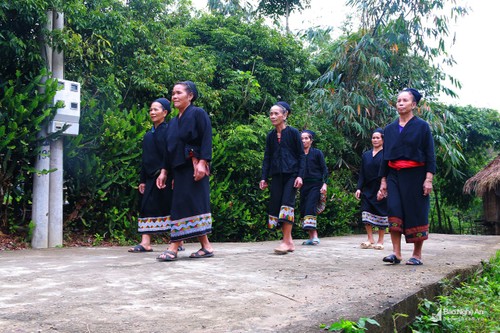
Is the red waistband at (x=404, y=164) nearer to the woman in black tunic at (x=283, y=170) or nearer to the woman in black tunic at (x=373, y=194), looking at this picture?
the woman in black tunic at (x=283, y=170)

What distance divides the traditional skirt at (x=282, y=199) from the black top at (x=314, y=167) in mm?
1763

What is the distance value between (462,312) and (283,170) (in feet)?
9.40

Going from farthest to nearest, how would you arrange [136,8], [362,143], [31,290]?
[362,143] → [136,8] → [31,290]

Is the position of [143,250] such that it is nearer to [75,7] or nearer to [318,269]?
[318,269]

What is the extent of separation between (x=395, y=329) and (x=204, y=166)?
2636 millimetres

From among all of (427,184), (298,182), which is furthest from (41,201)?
(427,184)

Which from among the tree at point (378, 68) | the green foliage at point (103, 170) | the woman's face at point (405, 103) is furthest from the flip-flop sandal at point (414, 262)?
the tree at point (378, 68)

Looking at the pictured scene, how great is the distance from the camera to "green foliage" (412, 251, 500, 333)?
328cm

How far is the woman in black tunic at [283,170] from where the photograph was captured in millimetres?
5945

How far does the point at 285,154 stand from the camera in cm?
610

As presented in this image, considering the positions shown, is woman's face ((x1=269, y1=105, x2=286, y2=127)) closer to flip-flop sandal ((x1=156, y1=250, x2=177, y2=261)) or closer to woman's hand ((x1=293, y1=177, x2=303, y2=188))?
woman's hand ((x1=293, y1=177, x2=303, y2=188))

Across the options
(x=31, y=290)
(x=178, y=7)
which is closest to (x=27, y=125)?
(x=31, y=290)

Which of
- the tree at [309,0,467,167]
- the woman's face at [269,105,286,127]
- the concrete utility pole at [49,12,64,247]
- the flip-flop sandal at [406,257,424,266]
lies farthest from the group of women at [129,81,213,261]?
the tree at [309,0,467,167]

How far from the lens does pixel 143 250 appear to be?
6.05m
